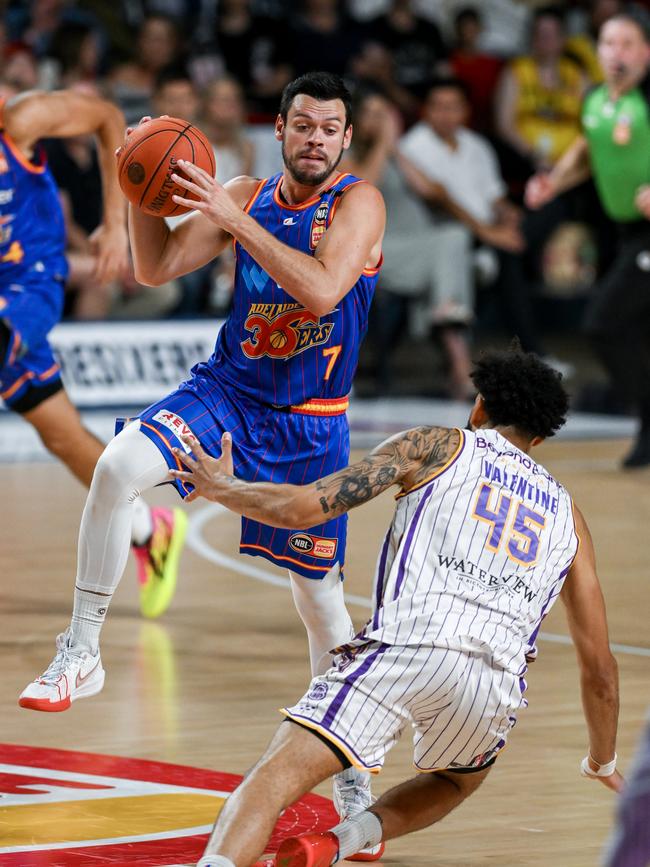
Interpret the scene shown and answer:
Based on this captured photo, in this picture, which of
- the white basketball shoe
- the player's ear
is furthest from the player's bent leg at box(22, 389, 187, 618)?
the player's ear

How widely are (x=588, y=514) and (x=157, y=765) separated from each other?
4.47 metres

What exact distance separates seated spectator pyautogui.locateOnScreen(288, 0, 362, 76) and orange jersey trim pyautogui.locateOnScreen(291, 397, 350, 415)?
364 inches

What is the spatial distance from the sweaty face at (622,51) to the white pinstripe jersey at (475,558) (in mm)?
6001

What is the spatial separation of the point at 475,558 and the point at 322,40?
1081 centimetres

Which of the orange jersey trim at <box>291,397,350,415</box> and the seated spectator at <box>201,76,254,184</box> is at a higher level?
the seated spectator at <box>201,76,254,184</box>

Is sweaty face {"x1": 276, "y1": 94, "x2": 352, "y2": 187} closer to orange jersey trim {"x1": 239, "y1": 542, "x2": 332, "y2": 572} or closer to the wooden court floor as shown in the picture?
orange jersey trim {"x1": 239, "y1": 542, "x2": 332, "y2": 572}

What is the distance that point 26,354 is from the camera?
20.7 ft

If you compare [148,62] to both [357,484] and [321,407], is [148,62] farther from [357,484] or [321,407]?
[357,484]

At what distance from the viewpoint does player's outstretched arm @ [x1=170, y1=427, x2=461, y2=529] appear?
350cm

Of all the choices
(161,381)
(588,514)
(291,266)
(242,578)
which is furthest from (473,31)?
(291,266)

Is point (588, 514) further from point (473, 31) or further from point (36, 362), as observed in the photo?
point (473, 31)

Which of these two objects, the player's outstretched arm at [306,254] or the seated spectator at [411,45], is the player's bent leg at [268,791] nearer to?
the player's outstretched arm at [306,254]

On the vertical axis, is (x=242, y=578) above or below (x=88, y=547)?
below

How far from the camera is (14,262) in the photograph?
21.4ft
